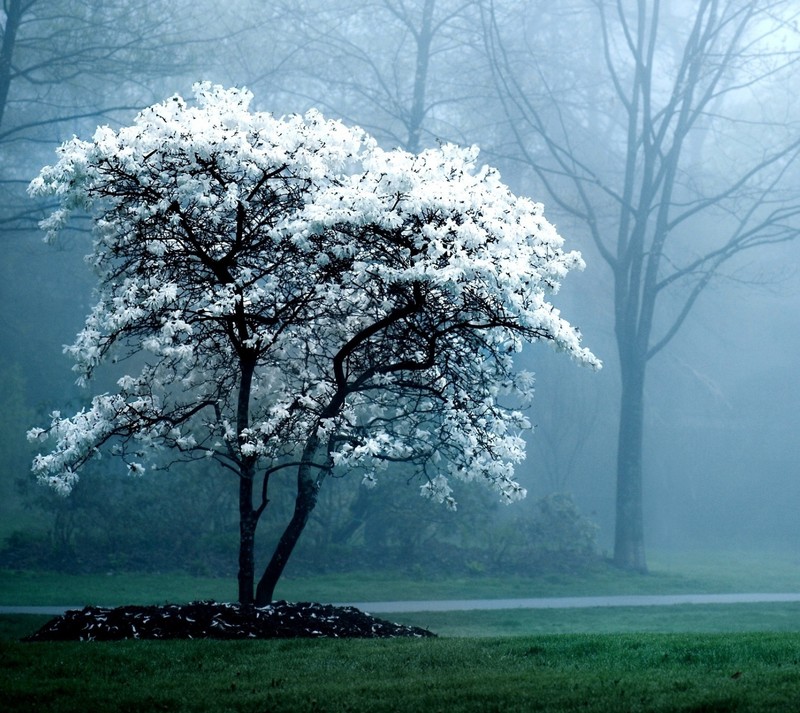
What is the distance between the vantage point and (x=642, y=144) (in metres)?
30.4

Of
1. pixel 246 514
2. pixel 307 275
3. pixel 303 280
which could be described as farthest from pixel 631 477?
pixel 307 275

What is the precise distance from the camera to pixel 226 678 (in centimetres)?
760

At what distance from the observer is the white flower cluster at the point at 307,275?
9.12 metres

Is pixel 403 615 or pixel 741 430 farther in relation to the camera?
pixel 741 430

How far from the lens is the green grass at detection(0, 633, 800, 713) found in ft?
21.7

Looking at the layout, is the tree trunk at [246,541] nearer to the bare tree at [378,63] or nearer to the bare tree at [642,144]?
the bare tree at [642,144]

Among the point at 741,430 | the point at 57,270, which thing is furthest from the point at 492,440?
the point at 741,430

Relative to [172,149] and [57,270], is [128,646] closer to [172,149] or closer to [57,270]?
[172,149]

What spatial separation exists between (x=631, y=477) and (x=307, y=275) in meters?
13.2

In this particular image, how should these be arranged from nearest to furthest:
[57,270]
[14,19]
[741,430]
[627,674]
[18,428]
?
1. [627,674]
2. [14,19]
3. [18,428]
4. [57,270]
5. [741,430]

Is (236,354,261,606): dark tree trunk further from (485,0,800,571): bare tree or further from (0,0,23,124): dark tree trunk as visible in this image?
(485,0,800,571): bare tree

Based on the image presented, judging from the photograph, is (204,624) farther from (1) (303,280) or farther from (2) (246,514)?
(1) (303,280)

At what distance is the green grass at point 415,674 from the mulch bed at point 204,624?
69 centimetres

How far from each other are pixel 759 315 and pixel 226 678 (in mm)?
37220
